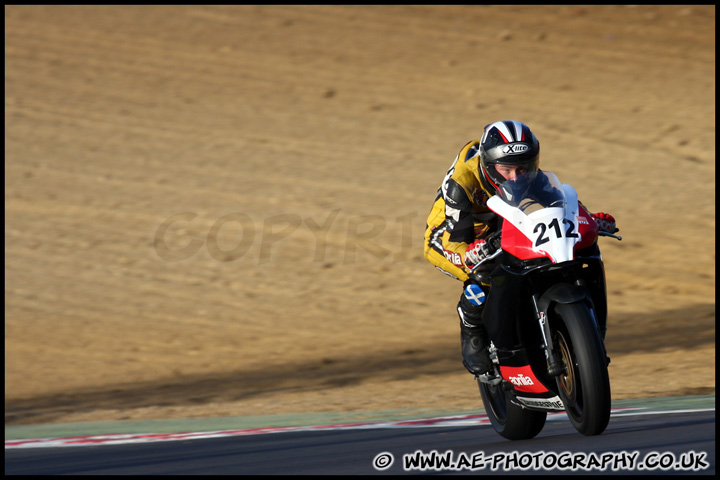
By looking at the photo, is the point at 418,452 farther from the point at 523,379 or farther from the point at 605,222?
the point at 605,222

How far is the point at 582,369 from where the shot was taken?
5.55 meters

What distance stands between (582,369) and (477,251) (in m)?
0.92

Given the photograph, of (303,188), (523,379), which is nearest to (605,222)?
(523,379)

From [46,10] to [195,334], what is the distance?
21.9 m

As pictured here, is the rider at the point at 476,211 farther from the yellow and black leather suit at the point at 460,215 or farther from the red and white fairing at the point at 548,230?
the red and white fairing at the point at 548,230

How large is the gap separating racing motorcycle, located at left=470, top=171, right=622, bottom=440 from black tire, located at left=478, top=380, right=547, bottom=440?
24 centimetres

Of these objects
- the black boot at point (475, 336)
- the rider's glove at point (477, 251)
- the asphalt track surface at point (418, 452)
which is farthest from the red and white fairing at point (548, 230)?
the asphalt track surface at point (418, 452)

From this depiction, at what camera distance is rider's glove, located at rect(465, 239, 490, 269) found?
6129 millimetres

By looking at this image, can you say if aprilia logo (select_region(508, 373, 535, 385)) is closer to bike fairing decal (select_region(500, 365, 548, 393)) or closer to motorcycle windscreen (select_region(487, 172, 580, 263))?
bike fairing decal (select_region(500, 365, 548, 393))

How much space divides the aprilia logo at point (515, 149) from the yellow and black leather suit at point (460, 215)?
35 centimetres

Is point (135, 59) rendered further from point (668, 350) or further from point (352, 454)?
point (352, 454)

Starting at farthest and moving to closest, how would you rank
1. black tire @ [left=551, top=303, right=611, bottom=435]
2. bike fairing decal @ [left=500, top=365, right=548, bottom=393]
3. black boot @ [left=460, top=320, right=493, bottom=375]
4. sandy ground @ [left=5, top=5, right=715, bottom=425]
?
sandy ground @ [left=5, top=5, right=715, bottom=425] → black boot @ [left=460, top=320, right=493, bottom=375] → bike fairing decal @ [left=500, top=365, right=548, bottom=393] → black tire @ [left=551, top=303, right=611, bottom=435]

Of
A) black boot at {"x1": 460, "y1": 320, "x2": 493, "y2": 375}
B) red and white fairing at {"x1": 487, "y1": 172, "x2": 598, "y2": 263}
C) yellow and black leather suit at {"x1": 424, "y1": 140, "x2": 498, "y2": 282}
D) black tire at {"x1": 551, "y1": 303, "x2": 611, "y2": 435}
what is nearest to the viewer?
black tire at {"x1": 551, "y1": 303, "x2": 611, "y2": 435}

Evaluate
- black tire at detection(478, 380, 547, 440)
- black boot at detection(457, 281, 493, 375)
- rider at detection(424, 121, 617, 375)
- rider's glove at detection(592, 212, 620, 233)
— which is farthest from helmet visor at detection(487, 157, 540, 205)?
black tire at detection(478, 380, 547, 440)
